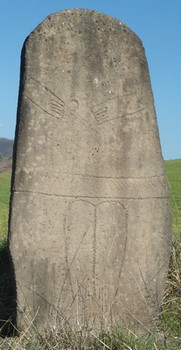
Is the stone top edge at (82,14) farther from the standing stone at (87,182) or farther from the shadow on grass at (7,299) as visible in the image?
the shadow on grass at (7,299)

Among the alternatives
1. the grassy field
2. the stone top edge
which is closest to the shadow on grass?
the grassy field

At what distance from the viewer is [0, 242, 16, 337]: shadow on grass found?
16.5ft

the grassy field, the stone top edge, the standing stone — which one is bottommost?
the grassy field

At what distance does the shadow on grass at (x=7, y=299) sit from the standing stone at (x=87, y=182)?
0.43ft

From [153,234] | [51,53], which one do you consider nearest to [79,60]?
[51,53]

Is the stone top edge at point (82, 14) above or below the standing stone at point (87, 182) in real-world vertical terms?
above

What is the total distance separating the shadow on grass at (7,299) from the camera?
5.04 m

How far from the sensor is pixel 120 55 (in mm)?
5230

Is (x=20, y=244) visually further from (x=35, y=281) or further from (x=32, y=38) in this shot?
(x=32, y=38)

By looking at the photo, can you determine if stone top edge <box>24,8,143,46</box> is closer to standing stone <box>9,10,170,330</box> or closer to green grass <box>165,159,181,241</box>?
standing stone <box>9,10,170,330</box>

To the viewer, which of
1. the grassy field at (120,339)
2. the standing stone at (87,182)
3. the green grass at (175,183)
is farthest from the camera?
the green grass at (175,183)

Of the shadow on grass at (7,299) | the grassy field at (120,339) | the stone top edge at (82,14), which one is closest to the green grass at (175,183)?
the shadow on grass at (7,299)

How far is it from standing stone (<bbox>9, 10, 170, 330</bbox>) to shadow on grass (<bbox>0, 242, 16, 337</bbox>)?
132 millimetres

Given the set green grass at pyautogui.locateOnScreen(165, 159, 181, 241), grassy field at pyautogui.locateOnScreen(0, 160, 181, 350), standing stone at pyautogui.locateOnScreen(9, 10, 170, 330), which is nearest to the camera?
grassy field at pyautogui.locateOnScreen(0, 160, 181, 350)
